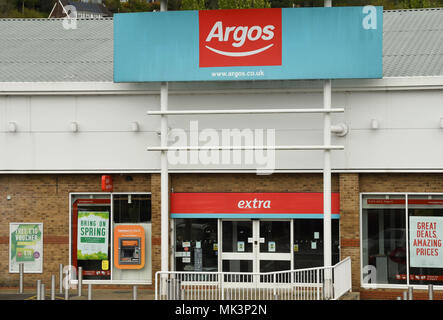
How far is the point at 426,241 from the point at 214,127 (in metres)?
6.38

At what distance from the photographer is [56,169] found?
19375 mm

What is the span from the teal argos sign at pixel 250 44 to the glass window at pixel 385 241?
11.7 ft

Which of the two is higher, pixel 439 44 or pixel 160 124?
pixel 439 44

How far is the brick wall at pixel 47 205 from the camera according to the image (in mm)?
19500

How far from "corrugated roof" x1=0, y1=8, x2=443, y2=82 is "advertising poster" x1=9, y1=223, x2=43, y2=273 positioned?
4293 millimetres

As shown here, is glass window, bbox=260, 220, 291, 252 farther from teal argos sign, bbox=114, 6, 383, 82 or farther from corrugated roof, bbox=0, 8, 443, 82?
corrugated roof, bbox=0, 8, 443, 82

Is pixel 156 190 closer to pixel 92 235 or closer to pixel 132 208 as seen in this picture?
pixel 132 208

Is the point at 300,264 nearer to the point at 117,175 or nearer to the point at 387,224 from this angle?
the point at 387,224

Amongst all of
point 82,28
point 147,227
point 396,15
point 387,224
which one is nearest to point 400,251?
point 387,224

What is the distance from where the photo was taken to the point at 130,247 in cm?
1934

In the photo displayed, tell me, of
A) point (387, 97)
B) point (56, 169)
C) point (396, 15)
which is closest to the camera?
point (387, 97)

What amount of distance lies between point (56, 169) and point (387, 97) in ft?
30.6

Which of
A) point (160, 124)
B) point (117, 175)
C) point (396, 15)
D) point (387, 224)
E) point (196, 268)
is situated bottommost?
point (196, 268)

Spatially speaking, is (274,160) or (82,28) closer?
(274,160)
